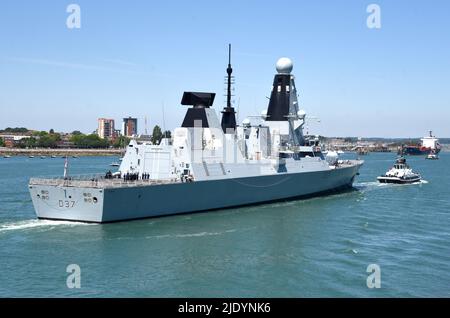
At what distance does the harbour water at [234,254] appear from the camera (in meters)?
15.3

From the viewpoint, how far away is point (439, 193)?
4028 cm

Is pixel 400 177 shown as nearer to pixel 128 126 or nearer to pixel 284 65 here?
pixel 284 65

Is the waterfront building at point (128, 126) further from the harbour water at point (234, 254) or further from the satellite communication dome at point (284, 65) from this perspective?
the harbour water at point (234, 254)

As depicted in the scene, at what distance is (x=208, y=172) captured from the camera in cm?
2839

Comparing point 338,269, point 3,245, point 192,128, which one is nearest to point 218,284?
point 338,269

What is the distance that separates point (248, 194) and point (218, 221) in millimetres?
5563

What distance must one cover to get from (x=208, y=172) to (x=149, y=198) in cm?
436

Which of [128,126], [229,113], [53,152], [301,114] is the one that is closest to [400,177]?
[301,114]

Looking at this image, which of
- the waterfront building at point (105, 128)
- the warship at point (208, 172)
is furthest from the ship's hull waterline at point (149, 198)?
the waterfront building at point (105, 128)

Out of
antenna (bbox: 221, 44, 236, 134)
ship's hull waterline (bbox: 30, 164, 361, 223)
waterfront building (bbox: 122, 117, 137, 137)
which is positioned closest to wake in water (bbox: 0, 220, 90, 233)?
ship's hull waterline (bbox: 30, 164, 361, 223)

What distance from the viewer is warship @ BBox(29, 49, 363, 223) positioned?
79.9ft

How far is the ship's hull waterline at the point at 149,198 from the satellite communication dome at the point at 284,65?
9.63m

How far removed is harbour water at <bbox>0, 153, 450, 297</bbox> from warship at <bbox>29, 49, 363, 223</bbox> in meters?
0.96
